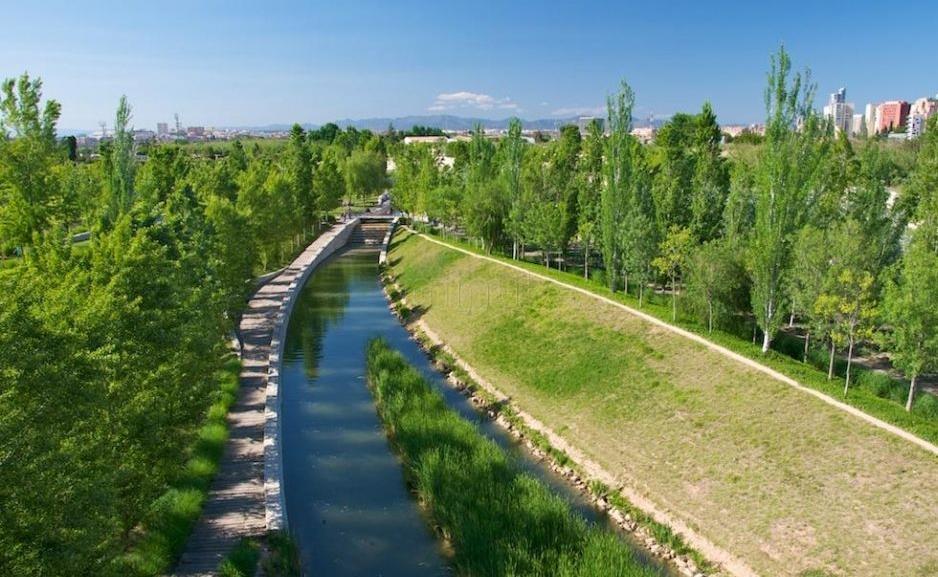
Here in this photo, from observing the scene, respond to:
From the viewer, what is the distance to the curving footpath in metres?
18.9

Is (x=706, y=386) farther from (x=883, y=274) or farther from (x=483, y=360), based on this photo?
(x=483, y=360)

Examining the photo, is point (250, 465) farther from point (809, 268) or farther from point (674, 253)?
point (674, 253)

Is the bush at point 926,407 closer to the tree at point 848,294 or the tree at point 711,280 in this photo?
the tree at point 848,294

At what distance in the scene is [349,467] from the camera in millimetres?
26328

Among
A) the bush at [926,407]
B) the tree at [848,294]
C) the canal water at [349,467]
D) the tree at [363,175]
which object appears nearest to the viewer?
the canal water at [349,467]

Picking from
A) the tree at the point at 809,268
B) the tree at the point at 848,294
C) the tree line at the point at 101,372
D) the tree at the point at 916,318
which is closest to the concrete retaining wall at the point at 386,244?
the tree line at the point at 101,372

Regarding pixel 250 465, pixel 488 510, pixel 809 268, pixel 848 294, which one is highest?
pixel 809 268

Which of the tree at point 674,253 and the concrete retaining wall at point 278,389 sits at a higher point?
the tree at point 674,253

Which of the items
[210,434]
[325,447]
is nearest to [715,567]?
[325,447]

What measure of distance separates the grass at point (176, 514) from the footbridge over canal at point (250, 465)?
0.32 metres

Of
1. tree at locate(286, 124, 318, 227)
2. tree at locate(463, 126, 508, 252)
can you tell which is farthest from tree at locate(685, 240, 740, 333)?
tree at locate(286, 124, 318, 227)

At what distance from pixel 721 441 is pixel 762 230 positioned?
10721 millimetres

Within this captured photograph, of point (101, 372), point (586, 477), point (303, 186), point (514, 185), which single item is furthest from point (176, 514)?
point (303, 186)

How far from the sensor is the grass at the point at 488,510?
1680 cm
